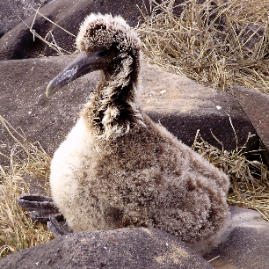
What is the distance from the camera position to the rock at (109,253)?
170 centimetres

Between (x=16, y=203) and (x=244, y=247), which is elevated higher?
(x=16, y=203)

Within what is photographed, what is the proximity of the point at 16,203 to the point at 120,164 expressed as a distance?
1.13 metres

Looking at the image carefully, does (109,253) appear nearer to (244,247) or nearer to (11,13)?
(244,247)

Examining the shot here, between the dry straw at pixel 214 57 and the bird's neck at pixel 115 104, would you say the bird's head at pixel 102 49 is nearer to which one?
the bird's neck at pixel 115 104

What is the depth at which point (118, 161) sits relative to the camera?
2207 millimetres

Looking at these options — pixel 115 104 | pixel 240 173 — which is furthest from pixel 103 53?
pixel 240 173

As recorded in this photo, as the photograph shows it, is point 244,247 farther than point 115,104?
Yes

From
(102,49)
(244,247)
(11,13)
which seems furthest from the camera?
(11,13)

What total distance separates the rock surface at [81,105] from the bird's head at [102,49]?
119 centimetres

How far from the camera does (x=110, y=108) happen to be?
2.22m

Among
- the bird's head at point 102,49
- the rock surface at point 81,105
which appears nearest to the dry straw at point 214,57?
the rock surface at point 81,105

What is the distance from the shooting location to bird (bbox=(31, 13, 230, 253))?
86.4 inches

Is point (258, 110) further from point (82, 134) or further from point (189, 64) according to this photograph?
point (82, 134)

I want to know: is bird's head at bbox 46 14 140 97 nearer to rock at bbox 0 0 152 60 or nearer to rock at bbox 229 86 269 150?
rock at bbox 229 86 269 150
